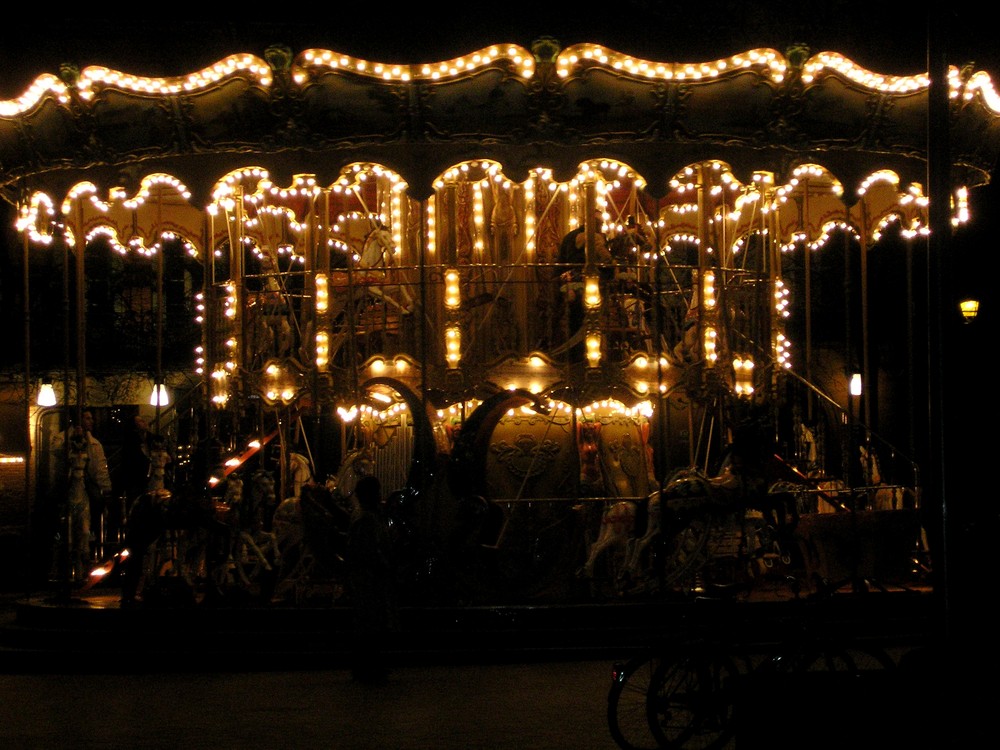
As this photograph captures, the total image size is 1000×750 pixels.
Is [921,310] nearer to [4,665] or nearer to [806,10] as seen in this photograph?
[806,10]

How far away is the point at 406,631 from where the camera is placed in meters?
14.8

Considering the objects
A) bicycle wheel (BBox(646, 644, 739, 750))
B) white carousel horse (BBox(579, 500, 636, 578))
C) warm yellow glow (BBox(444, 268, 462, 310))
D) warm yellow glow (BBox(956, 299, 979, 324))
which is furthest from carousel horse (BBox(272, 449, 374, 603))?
warm yellow glow (BBox(956, 299, 979, 324))

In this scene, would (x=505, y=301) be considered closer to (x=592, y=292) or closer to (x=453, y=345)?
(x=453, y=345)

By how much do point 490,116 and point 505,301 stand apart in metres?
3.26

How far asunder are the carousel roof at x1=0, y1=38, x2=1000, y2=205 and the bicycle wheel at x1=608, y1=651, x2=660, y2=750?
6.38 meters

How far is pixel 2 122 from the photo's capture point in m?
16.2

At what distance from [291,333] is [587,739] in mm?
9067

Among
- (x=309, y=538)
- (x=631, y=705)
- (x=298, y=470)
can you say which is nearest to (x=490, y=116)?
(x=309, y=538)

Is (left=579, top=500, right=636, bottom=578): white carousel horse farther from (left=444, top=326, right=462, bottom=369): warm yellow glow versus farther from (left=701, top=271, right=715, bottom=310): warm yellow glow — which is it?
(left=701, top=271, right=715, bottom=310): warm yellow glow

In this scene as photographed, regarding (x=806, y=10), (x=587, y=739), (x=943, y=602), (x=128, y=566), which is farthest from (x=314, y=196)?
(x=943, y=602)

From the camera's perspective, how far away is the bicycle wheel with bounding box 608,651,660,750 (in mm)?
9602

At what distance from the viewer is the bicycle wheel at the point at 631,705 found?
9.60 meters

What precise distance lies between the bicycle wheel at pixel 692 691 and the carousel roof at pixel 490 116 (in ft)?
23.3

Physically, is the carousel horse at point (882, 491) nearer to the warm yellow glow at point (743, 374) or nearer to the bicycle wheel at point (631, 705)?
the warm yellow glow at point (743, 374)
